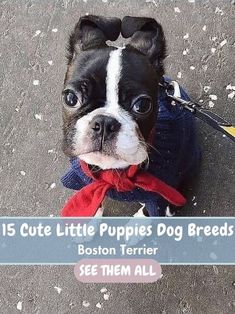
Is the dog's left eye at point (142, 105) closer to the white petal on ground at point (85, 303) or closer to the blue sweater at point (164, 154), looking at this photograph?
the blue sweater at point (164, 154)

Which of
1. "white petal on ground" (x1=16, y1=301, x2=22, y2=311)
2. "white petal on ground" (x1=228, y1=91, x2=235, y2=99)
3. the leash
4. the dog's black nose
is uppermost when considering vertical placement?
the dog's black nose

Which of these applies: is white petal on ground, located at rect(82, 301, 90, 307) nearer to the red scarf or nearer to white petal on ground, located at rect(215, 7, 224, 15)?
the red scarf

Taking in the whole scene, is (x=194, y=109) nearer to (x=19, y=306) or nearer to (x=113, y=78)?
(x=113, y=78)

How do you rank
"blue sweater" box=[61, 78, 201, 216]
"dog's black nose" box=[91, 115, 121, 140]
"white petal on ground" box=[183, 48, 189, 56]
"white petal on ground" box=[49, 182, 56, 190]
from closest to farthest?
"dog's black nose" box=[91, 115, 121, 140] < "blue sweater" box=[61, 78, 201, 216] < "white petal on ground" box=[49, 182, 56, 190] < "white petal on ground" box=[183, 48, 189, 56]

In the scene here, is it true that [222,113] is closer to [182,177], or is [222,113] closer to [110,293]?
[182,177]

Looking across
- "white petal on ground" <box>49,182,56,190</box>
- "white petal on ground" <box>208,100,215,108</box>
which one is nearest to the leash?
"white petal on ground" <box>208,100,215,108</box>

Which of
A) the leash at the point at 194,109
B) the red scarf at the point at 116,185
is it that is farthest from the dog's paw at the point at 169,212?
the leash at the point at 194,109
